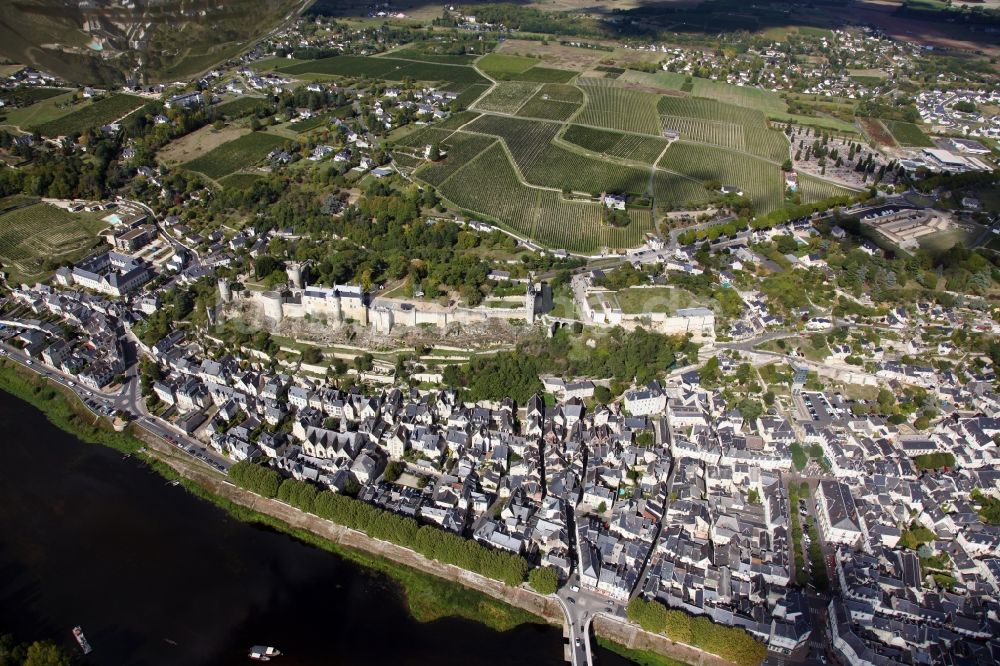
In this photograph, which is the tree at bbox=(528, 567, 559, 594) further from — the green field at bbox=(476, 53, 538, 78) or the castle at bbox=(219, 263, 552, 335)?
the green field at bbox=(476, 53, 538, 78)

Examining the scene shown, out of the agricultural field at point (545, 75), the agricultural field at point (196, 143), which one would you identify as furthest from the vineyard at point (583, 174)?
the agricultural field at point (196, 143)

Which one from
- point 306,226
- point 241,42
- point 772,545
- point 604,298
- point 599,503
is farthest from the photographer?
point 306,226

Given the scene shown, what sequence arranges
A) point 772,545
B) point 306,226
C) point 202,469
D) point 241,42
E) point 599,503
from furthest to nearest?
1. point 306,226
2. point 202,469
3. point 599,503
4. point 772,545
5. point 241,42

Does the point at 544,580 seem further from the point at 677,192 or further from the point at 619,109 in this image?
the point at 619,109

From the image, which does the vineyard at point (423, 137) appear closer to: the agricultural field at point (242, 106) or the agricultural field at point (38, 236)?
the agricultural field at point (242, 106)

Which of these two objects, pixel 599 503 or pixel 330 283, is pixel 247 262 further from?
pixel 599 503

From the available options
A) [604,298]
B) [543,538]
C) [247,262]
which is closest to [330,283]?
[247,262]
